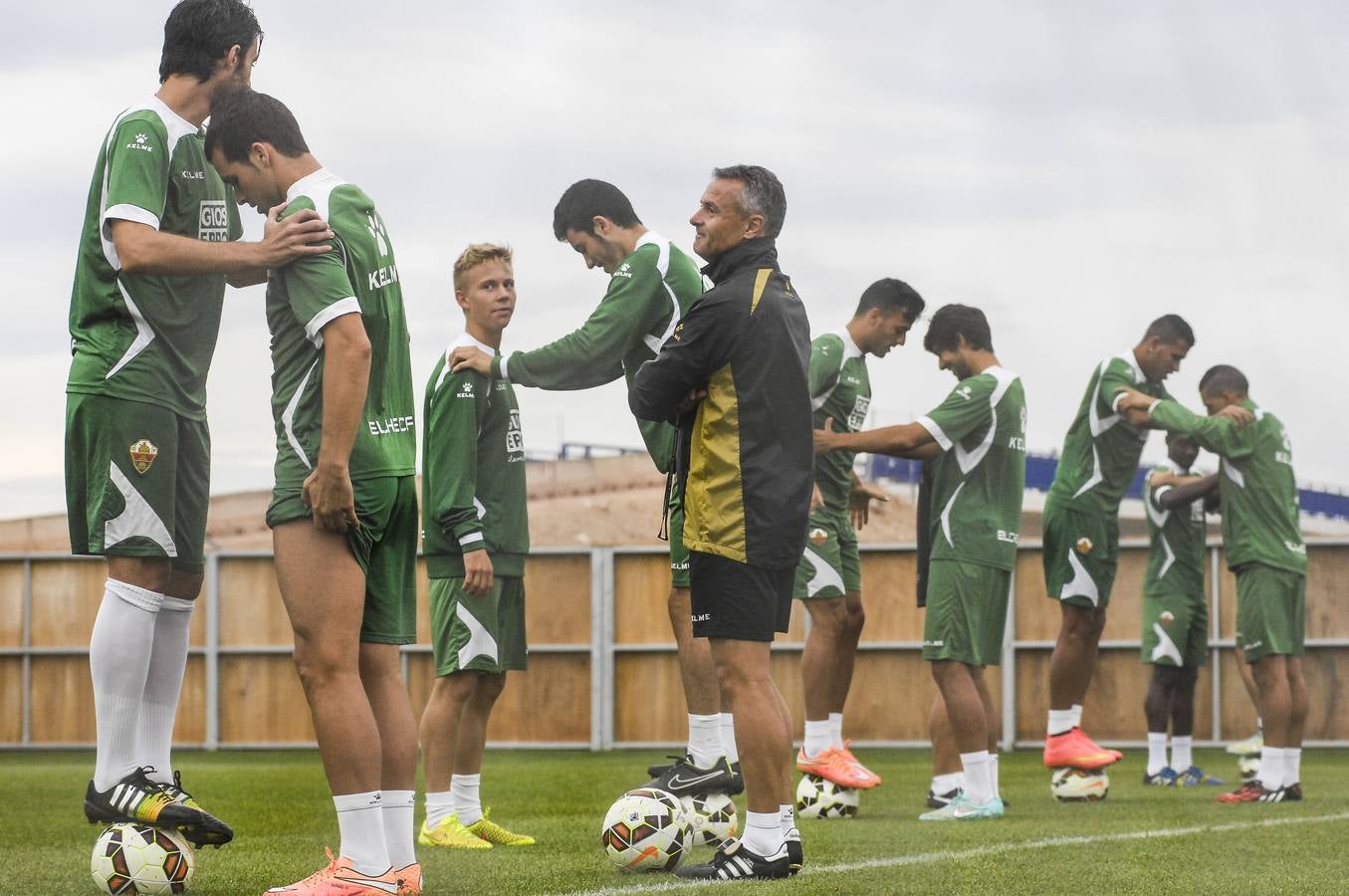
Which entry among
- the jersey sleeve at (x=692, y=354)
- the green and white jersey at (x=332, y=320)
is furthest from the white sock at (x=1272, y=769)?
the green and white jersey at (x=332, y=320)

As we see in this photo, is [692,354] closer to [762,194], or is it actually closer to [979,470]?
[762,194]

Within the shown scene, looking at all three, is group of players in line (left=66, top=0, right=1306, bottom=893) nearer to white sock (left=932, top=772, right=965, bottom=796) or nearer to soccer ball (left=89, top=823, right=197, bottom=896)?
soccer ball (left=89, top=823, right=197, bottom=896)

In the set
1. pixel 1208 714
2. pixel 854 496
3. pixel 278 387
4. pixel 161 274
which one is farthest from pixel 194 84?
pixel 1208 714

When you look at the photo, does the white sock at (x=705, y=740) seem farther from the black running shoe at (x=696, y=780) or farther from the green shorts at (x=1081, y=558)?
the green shorts at (x=1081, y=558)

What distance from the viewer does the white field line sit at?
4.80m

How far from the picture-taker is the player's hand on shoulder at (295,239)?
4.33 m

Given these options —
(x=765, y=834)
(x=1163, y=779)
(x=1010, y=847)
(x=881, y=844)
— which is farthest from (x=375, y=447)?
(x=1163, y=779)

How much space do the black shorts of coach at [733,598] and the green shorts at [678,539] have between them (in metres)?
0.32

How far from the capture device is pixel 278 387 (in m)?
4.50

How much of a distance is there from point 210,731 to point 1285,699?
10330 millimetres

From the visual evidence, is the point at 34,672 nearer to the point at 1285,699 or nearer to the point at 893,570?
the point at 893,570

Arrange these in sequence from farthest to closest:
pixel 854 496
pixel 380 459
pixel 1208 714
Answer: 1. pixel 1208 714
2. pixel 854 496
3. pixel 380 459

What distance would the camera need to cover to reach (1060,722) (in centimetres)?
924

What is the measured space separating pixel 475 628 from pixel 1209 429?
4601 millimetres
